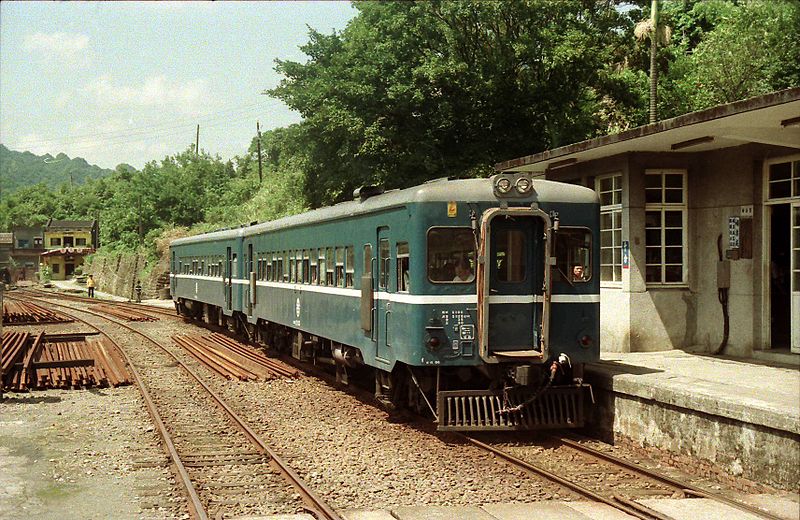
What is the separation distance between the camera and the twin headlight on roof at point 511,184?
9914mm

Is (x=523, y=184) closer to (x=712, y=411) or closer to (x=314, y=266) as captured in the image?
(x=712, y=411)

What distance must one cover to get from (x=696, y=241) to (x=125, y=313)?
24753mm

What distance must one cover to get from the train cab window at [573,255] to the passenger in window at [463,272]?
1.06 metres

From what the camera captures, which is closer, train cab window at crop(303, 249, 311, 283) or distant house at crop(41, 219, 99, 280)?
Result: train cab window at crop(303, 249, 311, 283)

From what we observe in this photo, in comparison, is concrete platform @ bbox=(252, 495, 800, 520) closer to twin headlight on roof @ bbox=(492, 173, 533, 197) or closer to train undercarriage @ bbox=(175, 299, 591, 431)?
train undercarriage @ bbox=(175, 299, 591, 431)

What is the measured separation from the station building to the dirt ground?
282 inches

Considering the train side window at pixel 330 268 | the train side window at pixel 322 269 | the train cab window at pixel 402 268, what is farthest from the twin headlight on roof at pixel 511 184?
the train side window at pixel 322 269

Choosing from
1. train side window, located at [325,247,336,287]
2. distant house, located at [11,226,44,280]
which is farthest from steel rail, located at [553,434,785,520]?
distant house, located at [11,226,44,280]

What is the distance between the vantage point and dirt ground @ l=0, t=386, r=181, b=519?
731 centimetres

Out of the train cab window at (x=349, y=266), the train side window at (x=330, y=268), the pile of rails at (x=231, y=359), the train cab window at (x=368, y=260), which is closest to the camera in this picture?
the train cab window at (x=368, y=260)

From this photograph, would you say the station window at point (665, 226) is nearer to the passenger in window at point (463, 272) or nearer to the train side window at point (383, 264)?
the passenger in window at point (463, 272)

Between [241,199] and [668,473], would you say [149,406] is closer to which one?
[668,473]

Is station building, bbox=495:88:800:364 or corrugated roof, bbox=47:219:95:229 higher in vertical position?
corrugated roof, bbox=47:219:95:229

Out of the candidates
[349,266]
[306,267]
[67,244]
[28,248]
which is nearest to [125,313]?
[306,267]
